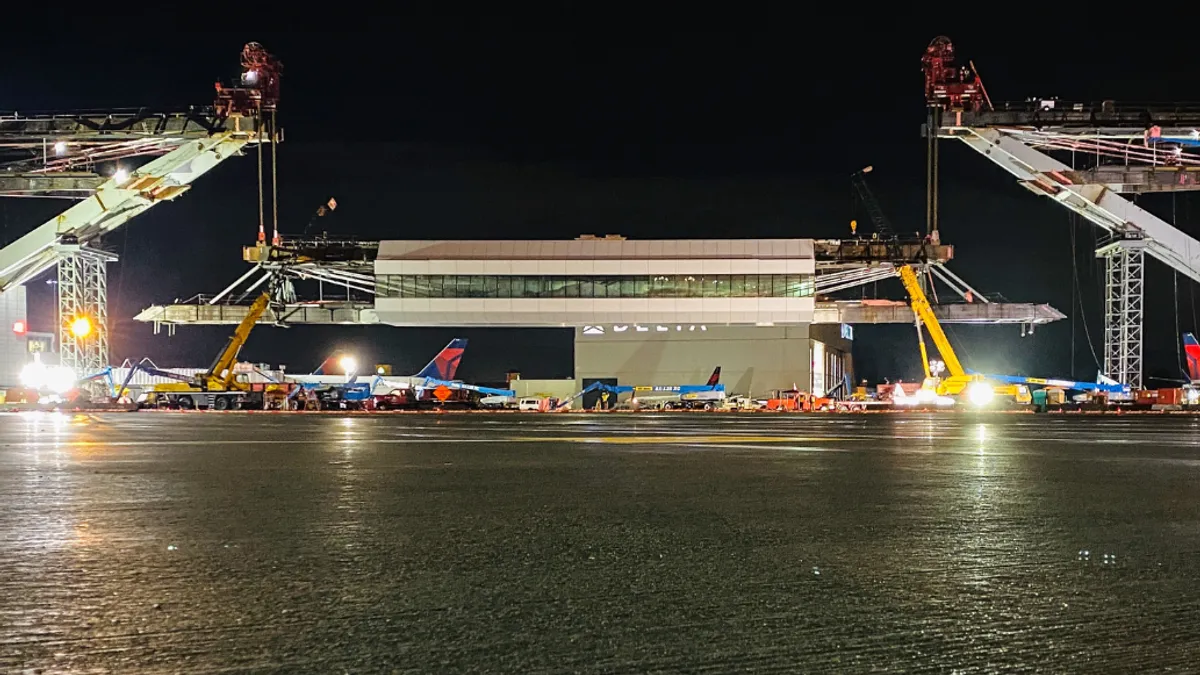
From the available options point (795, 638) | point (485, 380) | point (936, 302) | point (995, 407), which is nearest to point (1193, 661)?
point (795, 638)

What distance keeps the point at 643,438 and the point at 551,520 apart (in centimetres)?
1264

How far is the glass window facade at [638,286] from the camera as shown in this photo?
215 feet

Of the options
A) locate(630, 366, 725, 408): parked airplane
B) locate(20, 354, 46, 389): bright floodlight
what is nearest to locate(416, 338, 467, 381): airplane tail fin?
locate(630, 366, 725, 408): parked airplane

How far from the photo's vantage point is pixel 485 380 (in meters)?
96.7

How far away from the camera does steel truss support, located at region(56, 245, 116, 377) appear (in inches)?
2125

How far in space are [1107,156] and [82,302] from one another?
2453 inches

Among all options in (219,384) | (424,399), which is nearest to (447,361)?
(424,399)

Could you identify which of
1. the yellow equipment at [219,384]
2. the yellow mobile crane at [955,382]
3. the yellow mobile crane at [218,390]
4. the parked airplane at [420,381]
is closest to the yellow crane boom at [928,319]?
the yellow mobile crane at [955,382]

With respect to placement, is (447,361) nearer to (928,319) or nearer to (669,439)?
(928,319)

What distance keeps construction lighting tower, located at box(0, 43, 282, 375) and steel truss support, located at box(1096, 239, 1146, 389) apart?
175 feet

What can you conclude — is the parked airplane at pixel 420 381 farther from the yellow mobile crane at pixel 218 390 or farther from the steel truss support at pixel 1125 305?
the steel truss support at pixel 1125 305

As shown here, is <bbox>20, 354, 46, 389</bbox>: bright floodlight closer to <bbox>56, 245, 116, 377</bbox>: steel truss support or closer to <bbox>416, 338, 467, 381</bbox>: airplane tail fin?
<bbox>56, 245, 116, 377</bbox>: steel truss support

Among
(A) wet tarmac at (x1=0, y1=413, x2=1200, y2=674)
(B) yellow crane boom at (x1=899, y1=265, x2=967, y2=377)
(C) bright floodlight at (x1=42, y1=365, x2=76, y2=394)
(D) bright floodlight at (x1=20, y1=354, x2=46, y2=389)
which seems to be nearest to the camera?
(A) wet tarmac at (x1=0, y1=413, x2=1200, y2=674)

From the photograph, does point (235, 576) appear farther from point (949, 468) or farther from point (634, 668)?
point (949, 468)
